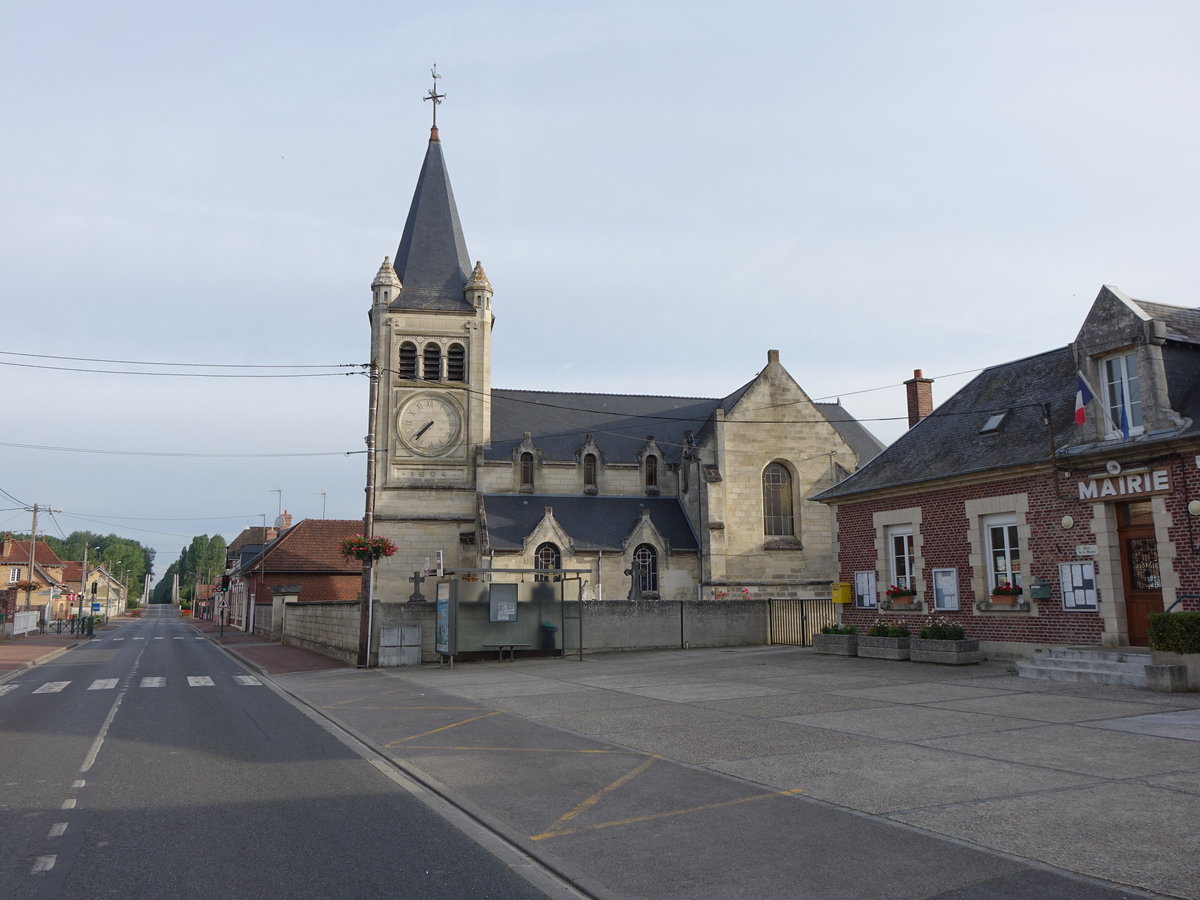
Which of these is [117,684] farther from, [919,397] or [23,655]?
[919,397]

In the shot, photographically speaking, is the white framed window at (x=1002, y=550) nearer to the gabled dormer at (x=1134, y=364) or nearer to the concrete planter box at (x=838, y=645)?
the gabled dormer at (x=1134, y=364)

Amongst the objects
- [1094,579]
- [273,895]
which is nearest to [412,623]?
[1094,579]

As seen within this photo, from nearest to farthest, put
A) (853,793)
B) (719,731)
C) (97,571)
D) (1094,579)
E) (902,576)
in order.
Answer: (853,793) < (719,731) < (1094,579) < (902,576) < (97,571)

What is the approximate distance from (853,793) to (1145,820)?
7.12 ft

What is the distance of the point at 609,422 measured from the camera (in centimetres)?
3984

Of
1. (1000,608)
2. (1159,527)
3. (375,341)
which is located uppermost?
(375,341)

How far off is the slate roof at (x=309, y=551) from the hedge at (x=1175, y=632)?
40.2m

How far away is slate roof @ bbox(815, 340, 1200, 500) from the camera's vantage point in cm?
1593

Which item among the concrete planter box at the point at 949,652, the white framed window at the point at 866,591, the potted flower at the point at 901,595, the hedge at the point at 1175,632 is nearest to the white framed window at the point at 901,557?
the potted flower at the point at 901,595

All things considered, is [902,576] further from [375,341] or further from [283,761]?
[375,341]

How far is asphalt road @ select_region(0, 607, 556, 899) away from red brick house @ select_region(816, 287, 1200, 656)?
1377 centimetres

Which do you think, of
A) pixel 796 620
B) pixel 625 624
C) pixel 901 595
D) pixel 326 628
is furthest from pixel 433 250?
pixel 901 595

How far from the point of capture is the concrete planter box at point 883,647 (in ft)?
63.3

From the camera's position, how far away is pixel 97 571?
114 m
